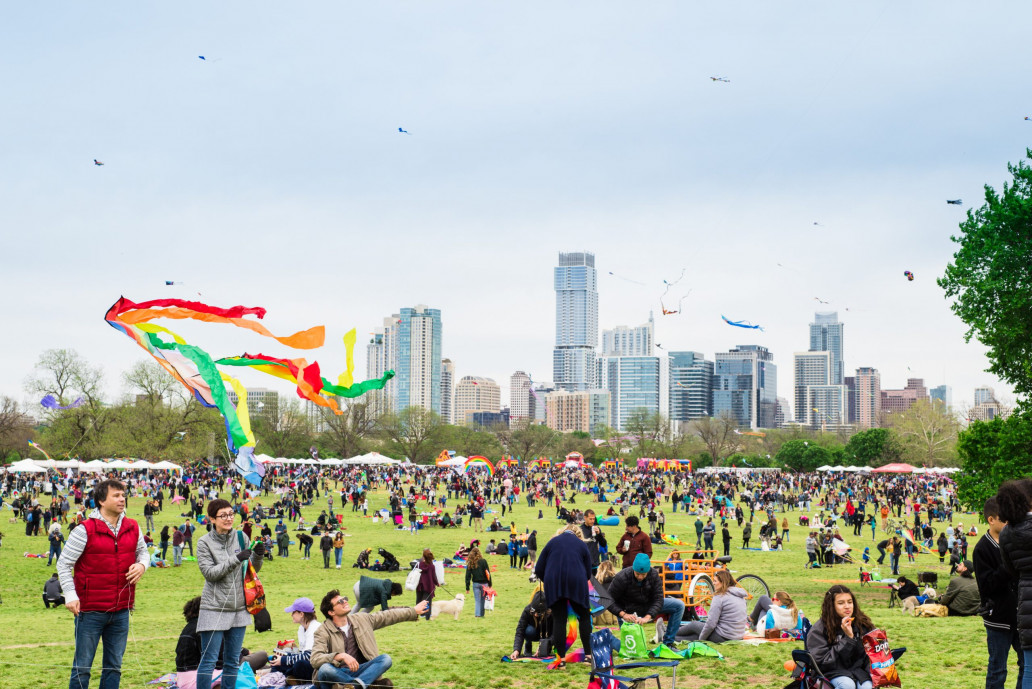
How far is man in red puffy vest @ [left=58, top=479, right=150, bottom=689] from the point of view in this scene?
230 inches

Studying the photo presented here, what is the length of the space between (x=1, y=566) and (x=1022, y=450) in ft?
81.9

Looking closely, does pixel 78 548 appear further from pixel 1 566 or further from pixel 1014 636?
pixel 1 566

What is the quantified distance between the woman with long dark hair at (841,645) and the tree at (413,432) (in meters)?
87.0

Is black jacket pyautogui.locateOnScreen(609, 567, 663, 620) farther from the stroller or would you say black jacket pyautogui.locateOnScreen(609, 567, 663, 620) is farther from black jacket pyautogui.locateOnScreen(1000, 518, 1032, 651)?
the stroller

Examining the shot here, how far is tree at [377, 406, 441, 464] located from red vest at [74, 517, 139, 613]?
87.0m

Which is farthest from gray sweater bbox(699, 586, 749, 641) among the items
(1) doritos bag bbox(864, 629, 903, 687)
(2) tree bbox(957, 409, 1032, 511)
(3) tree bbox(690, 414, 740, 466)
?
(3) tree bbox(690, 414, 740, 466)

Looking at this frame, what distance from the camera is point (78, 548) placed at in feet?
19.1

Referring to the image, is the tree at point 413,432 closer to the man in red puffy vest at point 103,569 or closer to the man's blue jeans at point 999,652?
the man in red puffy vest at point 103,569

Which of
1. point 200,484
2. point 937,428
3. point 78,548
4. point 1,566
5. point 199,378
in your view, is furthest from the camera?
point 937,428

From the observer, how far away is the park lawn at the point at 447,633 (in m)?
8.42

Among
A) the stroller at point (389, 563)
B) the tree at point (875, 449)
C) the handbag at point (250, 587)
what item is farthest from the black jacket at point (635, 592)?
the tree at point (875, 449)

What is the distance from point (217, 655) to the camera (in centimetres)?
649

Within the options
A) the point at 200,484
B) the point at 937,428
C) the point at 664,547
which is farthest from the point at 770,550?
the point at 937,428

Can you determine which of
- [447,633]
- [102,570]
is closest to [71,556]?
[102,570]
